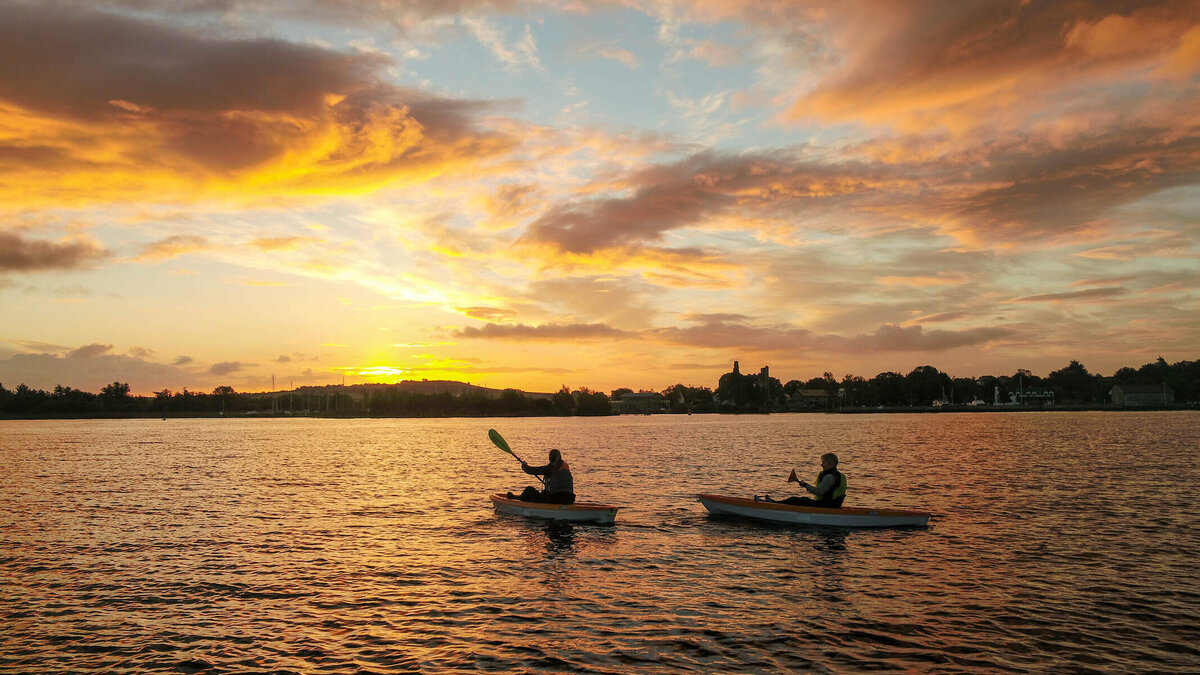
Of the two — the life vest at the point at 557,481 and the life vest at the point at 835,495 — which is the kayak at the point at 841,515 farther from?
the life vest at the point at 557,481

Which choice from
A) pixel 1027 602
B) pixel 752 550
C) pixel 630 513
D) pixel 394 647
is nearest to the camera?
pixel 394 647

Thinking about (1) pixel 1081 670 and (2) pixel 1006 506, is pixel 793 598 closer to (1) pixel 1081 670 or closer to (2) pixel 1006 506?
(1) pixel 1081 670

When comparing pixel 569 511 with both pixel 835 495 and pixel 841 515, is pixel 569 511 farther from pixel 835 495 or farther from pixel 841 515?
pixel 841 515

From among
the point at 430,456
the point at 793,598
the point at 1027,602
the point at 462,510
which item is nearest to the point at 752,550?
the point at 793,598

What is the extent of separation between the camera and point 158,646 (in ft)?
50.8

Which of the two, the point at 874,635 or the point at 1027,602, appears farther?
the point at 1027,602

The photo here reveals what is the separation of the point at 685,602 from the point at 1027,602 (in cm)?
829

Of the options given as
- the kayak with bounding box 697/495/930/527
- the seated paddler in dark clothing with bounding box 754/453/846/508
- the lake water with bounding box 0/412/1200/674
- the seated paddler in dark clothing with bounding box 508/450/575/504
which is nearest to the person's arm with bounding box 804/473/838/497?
the seated paddler in dark clothing with bounding box 754/453/846/508

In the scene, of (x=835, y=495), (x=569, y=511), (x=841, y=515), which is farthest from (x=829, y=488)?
A: (x=569, y=511)

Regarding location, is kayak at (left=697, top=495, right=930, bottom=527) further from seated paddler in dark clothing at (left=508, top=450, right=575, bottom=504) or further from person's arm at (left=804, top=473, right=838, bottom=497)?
seated paddler in dark clothing at (left=508, top=450, right=575, bottom=504)

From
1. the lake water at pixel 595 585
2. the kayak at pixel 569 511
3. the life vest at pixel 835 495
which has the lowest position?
the lake water at pixel 595 585

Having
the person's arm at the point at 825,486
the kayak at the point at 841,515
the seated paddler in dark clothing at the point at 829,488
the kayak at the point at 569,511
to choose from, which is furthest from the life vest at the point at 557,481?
the person's arm at the point at 825,486

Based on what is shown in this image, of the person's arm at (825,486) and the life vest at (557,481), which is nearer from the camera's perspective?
the person's arm at (825,486)

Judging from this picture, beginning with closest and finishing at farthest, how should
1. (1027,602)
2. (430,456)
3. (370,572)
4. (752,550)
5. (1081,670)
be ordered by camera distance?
(1081,670) < (1027,602) < (370,572) < (752,550) < (430,456)
